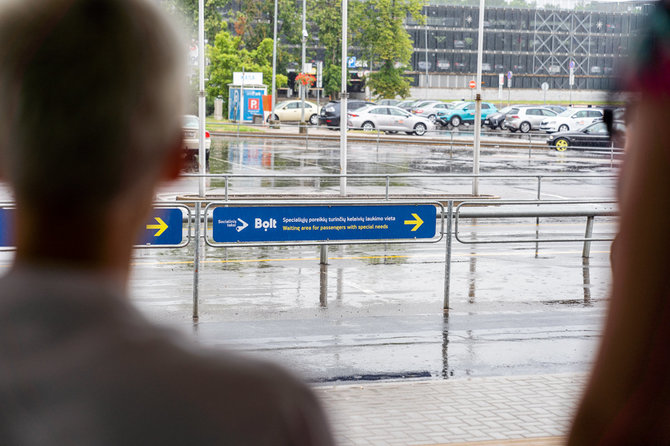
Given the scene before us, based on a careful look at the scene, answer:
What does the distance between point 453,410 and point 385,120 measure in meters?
46.7

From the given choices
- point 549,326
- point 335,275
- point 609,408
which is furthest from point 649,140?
point 335,275

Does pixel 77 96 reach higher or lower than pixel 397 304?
higher

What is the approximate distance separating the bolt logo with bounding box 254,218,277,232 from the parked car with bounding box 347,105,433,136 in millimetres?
41851

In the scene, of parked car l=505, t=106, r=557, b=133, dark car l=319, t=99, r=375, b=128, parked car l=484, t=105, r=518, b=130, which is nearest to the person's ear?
dark car l=319, t=99, r=375, b=128

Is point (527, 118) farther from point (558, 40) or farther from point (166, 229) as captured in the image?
point (166, 229)

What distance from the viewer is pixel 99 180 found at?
1076mm

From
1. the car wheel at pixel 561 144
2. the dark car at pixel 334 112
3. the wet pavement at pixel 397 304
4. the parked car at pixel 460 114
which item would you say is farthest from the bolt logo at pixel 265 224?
the parked car at pixel 460 114

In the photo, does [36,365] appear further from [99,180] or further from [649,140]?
[649,140]

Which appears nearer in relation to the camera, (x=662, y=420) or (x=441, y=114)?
(x=662, y=420)

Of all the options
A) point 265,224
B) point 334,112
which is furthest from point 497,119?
point 265,224

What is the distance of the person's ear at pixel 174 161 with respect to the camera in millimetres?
1166

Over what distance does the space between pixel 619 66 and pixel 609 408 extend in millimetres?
410

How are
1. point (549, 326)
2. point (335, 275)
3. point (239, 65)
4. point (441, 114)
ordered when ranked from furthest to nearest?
point (441, 114) → point (239, 65) → point (335, 275) → point (549, 326)

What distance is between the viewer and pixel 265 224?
11.1 m
